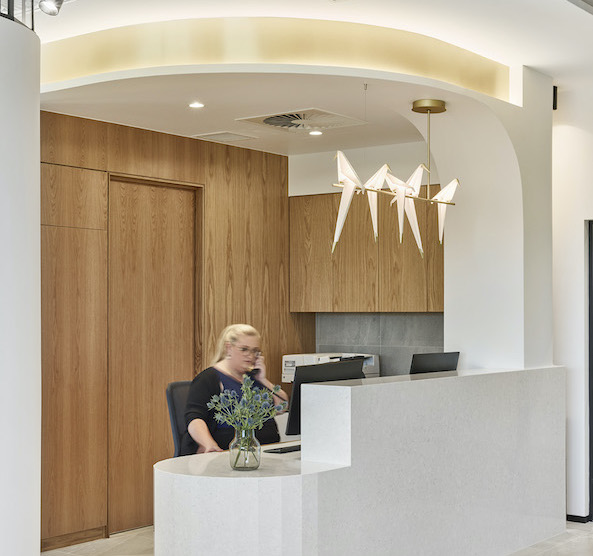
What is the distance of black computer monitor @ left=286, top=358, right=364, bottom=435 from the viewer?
4.25m

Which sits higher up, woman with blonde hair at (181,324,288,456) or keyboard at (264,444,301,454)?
woman with blonde hair at (181,324,288,456)

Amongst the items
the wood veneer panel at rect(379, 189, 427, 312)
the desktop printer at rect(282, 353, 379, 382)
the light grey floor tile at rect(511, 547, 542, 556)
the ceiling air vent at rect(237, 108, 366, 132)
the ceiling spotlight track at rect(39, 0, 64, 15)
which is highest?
the ceiling spotlight track at rect(39, 0, 64, 15)

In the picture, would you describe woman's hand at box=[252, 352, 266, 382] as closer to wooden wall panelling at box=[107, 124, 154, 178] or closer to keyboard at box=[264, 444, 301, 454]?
keyboard at box=[264, 444, 301, 454]

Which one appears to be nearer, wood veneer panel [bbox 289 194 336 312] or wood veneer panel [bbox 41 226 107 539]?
wood veneer panel [bbox 41 226 107 539]

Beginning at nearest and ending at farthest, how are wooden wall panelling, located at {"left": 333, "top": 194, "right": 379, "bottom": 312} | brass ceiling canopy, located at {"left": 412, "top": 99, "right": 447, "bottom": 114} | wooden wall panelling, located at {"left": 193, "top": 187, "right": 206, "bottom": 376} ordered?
brass ceiling canopy, located at {"left": 412, "top": 99, "right": 447, "bottom": 114} → wooden wall panelling, located at {"left": 193, "top": 187, "right": 206, "bottom": 376} → wooden wall panelling, located at {"left": 333, "top": 194, "right": 379, "bottom": 312}

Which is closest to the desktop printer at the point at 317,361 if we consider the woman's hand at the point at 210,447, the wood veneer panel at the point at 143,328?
the wood veneer panel at the point at 143,328

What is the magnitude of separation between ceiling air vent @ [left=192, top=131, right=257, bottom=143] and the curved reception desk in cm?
229

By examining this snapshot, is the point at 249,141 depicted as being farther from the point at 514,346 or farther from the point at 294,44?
the point at 514,346

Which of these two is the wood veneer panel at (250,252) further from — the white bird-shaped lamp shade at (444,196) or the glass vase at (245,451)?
the glass vase at (245,451)

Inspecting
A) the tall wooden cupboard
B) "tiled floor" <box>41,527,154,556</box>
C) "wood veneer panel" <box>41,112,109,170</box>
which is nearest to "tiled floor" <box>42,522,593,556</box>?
"tiled floor" <box>41,527,154,556</box>

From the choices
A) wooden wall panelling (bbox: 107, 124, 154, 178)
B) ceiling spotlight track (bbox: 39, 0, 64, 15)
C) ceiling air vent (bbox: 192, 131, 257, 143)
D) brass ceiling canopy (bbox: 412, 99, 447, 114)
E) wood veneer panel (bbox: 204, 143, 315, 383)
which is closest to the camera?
ceiling spotlight track (bbox: 39, 0, 64, 15)

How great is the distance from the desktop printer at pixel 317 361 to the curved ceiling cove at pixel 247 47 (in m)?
2.68

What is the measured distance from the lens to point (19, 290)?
3.21 m

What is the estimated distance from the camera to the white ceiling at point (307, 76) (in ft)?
14.9
